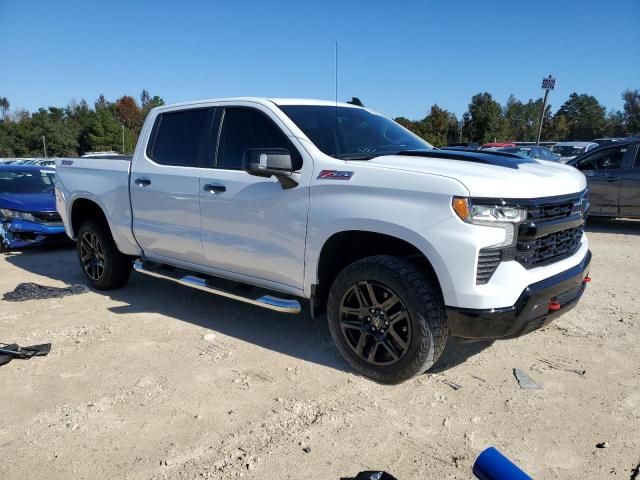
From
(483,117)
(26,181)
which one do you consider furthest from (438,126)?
(26,181)

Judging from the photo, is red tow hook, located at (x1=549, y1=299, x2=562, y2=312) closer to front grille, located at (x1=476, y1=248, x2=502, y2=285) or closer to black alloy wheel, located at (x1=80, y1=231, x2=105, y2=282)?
front grille, located at (x1=476, y1=248, x2=502, y2=285)

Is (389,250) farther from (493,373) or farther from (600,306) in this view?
(600,306)

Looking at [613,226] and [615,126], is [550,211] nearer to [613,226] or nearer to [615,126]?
[613,226]

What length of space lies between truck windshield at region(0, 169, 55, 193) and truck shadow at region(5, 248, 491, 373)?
9.47 ft

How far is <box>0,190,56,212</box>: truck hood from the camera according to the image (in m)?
8.09

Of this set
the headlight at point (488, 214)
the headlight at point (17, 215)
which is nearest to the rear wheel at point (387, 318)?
the headlight at point (488, 214)

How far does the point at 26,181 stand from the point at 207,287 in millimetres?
6684

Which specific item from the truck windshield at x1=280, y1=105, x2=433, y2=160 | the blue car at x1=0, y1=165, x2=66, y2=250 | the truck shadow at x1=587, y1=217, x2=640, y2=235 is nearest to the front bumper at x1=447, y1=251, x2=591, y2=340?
the truck windshield at x1=280, y1=105, x2=433, y2=160

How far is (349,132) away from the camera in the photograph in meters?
4.06

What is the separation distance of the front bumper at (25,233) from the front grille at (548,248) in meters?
7.44

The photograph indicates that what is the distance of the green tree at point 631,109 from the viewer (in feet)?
238

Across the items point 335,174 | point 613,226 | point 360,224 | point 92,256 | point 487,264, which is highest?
point 335,174

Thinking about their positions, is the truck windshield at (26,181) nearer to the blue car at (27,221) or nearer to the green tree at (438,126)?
the blue car at (27,221)

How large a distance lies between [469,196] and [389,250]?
823mm
